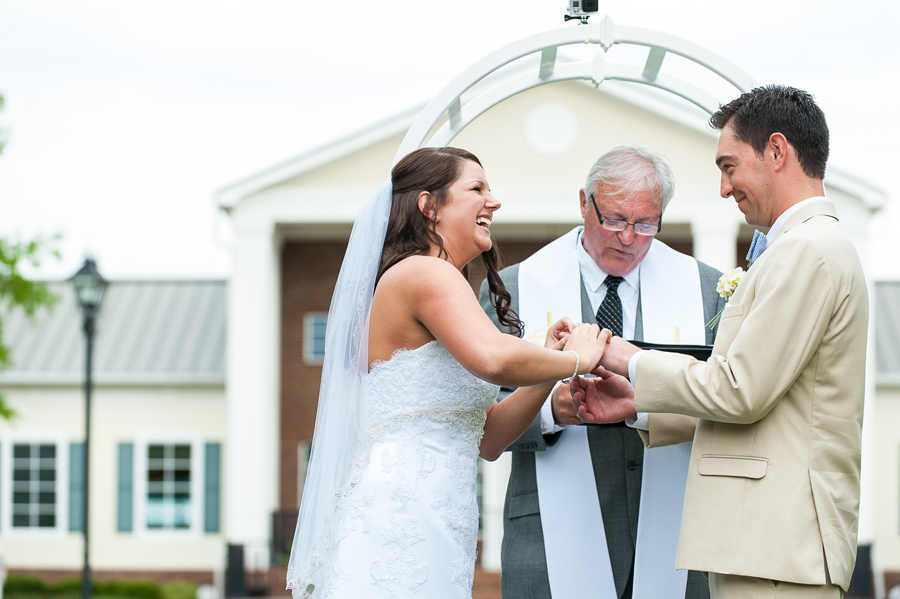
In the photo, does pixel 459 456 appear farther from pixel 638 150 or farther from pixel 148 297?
pixel 148 297

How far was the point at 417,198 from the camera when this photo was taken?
10.7 feet

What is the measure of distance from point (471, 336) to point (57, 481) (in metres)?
17.1

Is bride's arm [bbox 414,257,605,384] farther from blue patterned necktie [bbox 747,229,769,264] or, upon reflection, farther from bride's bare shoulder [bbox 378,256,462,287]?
blue patterned necktie [bbox 747,229,769,264]

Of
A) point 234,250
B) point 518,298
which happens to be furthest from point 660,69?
point 234,250

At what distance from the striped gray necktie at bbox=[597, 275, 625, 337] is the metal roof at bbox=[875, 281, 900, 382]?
583 inches

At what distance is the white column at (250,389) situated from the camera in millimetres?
15945

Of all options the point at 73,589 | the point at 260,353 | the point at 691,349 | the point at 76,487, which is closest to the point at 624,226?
the point at 691,349

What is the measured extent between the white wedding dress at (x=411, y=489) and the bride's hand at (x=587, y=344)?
1.12ft

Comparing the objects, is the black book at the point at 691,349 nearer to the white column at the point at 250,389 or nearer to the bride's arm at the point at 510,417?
the bride's arm at the point at 510,417

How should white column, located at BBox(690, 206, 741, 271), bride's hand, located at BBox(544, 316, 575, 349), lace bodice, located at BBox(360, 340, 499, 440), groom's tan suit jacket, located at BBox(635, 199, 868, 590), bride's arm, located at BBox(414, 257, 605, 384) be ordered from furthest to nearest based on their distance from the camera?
white column, located at BBox(690, 206, 741, 271) < bride's hand, located at BBox(544, 316, 575, 349) < lace bodice, located at BBox(360, 340, 499, 440) < bride's arm, located at BBox(414, 257, 605, 384) < groom's tan suit jacket, located at BBox(635, 199, 868, 590)

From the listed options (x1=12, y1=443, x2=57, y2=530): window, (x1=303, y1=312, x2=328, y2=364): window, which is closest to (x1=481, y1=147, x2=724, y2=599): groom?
(x1=303, y1=312, x2=328, y2=364): window

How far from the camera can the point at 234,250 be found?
643 inches

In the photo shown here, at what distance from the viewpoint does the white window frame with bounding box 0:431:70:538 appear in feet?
58.6

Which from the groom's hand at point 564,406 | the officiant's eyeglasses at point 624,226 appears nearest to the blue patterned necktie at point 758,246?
the officiant's eyeglasses at point 624,226
